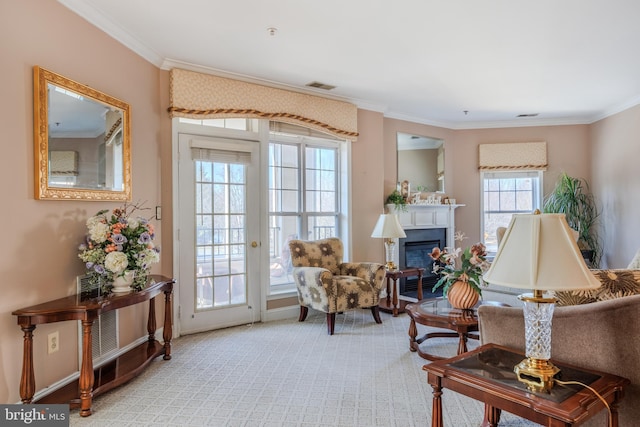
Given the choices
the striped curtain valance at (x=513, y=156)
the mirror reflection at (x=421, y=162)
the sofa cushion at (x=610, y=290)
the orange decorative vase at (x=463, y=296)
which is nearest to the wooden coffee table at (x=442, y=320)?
the orange decorative vase at (x=463, y=296)

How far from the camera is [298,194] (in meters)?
4.89

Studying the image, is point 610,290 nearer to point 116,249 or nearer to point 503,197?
point 116,249

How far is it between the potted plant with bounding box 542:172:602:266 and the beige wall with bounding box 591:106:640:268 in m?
0.13

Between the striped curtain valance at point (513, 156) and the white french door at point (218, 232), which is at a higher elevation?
the striped curtain valance at point (513, 156)

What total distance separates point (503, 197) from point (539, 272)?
5.75 m

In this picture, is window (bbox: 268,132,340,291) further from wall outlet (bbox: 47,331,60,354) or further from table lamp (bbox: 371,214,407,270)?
wall outlet (bbox: 47,331,60,354)

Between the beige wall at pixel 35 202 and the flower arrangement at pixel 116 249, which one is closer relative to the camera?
the beige wall at pixel 35 202

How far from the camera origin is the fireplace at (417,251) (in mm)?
5934

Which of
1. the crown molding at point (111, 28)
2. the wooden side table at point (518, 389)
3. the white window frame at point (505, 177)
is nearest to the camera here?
the wooden side table at point (518, 389)

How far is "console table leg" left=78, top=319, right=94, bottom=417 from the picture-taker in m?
2.38

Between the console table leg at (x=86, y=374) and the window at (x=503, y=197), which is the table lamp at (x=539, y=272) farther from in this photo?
the window at (x=503, y=197)

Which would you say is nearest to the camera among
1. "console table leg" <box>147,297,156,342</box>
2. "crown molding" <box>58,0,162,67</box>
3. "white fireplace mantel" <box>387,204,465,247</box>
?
"crown molding" <box>58,0,162,67</box>

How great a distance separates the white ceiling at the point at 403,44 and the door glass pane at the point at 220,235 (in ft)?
3.64

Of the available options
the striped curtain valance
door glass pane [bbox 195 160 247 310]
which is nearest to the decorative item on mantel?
door glass pane [bbox 195 160 247 310]
